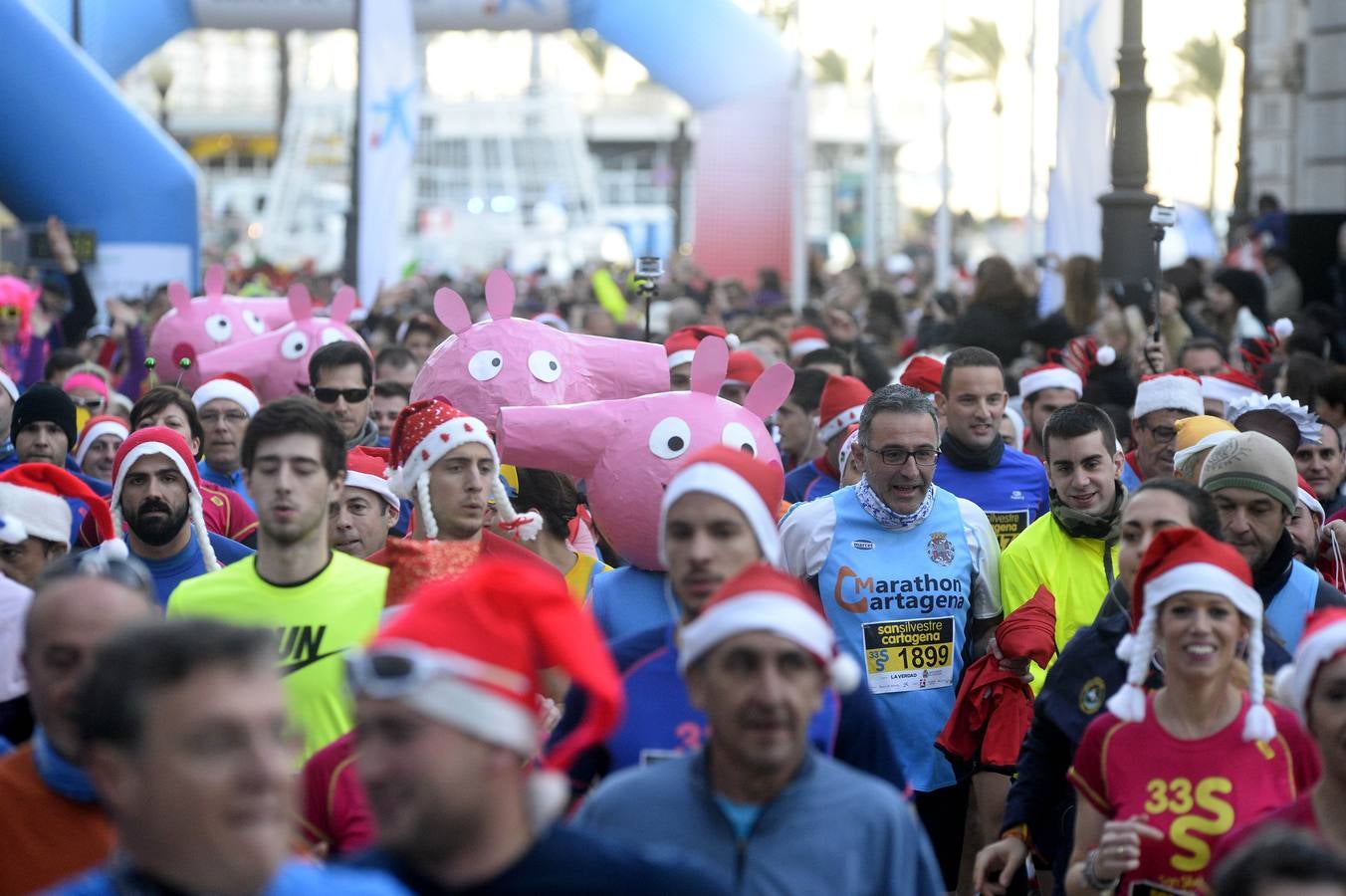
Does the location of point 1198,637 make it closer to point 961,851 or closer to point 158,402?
point 961,851

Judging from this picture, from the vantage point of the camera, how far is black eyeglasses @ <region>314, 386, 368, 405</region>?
9.11m

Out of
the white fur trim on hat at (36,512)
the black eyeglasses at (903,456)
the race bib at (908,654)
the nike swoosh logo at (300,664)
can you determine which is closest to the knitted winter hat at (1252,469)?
the black eyeglasses at (903,456)

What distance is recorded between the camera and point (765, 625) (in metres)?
3.91

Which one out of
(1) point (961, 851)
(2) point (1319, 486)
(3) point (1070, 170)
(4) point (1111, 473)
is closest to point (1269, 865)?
(4) point (1111, 473)

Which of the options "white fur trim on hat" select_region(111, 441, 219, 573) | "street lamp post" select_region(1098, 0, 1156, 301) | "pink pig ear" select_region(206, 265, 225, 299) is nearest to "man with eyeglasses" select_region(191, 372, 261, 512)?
"white fur trim on hat" select_region(111, 441, 219, 573)

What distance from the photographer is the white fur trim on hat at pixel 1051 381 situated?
9.60 meters

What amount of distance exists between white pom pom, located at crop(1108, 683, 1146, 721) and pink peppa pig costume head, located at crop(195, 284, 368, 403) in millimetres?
6579

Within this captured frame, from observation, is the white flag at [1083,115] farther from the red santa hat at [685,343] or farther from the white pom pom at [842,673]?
the white pom pom at [842,673]

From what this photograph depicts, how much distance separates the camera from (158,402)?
8508mm

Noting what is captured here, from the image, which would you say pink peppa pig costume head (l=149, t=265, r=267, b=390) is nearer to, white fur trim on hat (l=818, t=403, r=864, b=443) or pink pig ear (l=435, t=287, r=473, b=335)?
pink pig ear (l=435, t=287, r=473, b=335)

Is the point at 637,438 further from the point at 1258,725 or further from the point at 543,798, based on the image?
the point at 543,798

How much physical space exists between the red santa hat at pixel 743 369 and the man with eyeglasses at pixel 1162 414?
7.16 feet

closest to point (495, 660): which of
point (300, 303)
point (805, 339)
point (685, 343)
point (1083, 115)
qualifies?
point (685, 343)

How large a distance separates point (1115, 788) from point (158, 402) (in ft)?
16.7
